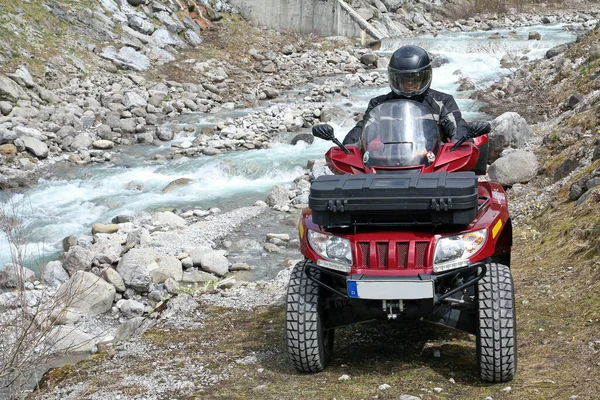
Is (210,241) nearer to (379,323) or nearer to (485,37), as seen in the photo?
(379,323)

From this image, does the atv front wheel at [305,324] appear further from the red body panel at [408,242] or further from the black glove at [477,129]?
the black glove at [477,129]

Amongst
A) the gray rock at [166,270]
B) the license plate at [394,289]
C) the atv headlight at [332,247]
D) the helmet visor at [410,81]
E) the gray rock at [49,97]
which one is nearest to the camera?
the license plate at [394,289]

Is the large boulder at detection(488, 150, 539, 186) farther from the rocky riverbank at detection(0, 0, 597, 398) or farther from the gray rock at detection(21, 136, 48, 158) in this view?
the gray rock at detection(21, 136, 48, 158)

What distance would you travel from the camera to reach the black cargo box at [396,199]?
15.6ft

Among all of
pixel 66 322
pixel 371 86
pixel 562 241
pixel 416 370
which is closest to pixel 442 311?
pixel 416 370

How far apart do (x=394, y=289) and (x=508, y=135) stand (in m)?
8.95

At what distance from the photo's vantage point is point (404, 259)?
16.1 feet

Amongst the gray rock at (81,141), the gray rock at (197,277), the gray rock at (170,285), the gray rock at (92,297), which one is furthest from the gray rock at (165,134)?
the gray rock at (92,297)

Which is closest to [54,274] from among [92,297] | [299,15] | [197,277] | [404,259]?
[92,297]

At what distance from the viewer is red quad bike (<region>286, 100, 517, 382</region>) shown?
4.80 metres

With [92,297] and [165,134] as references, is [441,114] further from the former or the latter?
[165,134]

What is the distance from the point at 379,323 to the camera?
6465 mm

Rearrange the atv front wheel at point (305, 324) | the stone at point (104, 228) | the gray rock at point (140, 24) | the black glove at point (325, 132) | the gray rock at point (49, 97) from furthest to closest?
the gray rock at point (140, 24)
the gray rock at point (49, 97)
the stone at point (104, 228)
the black glove at point (325, 132)
the atv front wheel at point (305, 324)

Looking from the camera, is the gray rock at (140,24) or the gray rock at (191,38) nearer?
the gray rock at (140,24)
